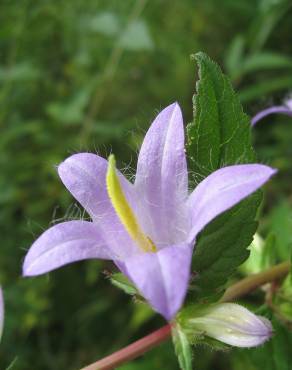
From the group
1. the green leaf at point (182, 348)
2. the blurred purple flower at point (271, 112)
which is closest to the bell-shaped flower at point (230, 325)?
the green leaf at point (182, 348)

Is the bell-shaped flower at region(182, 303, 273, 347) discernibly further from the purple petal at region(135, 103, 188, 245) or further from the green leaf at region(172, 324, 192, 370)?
the purple petal at region(135, 103, 188, 245)

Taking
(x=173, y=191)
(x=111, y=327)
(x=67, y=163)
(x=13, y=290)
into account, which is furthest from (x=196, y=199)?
(x=111, y=327)

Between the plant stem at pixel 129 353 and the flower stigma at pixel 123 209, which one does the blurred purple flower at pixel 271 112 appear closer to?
the flower stigma at pixel 123 209

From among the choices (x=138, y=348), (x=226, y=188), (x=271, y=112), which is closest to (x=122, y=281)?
(x=138, y=348)

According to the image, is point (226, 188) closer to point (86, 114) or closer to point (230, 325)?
point (230, 325)

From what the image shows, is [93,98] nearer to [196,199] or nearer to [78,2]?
[78,2]

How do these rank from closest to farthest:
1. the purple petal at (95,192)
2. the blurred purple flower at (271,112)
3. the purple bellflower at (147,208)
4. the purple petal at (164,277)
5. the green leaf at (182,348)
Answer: the purple petal at (164,277)
the purple bellflower at (147,208)
the green leaf at (182,348)
the purple petal at (95,192)
the blurred purple flower at (271,112)
